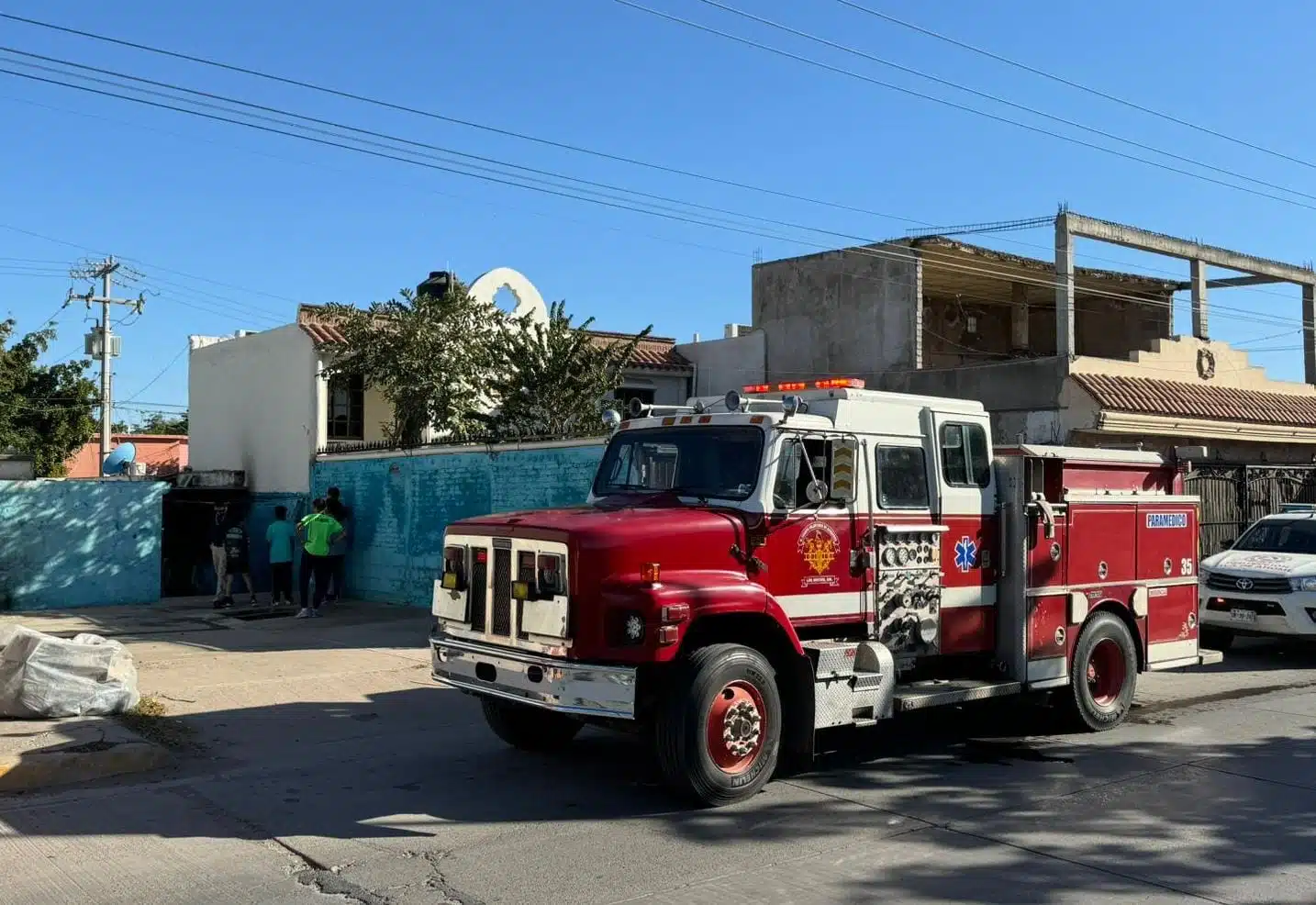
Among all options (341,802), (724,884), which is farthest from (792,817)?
(341,802)

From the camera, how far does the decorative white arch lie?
22.7 metres

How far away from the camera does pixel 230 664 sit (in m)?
12.5

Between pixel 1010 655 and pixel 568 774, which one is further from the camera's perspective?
pixel 1010 655

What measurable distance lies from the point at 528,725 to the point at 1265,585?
946 cm

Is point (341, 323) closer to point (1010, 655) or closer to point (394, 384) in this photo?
point (394, 384)

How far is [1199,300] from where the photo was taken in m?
22.1

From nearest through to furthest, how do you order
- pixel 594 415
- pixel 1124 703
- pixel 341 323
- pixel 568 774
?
pixel 568 774 < pixel 1124 703 < pixel 594 415 < pixel 341 323

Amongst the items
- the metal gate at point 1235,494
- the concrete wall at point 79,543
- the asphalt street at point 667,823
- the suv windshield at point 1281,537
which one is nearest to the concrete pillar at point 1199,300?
the metal gate at point 1235,494

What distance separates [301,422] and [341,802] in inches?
611

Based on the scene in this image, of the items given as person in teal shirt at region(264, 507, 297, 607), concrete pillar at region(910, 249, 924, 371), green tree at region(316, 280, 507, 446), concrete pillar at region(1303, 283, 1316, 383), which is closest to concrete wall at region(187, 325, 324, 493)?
green tree at region(316, 280, 507, 446)

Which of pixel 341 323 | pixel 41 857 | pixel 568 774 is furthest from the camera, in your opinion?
pixel 341 323

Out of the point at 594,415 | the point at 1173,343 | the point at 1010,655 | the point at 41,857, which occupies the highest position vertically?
the point at 1173,343

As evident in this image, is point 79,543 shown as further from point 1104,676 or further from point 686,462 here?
point 1104,676

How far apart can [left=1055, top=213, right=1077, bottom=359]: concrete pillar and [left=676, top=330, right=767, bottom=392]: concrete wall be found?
24.4 feet
